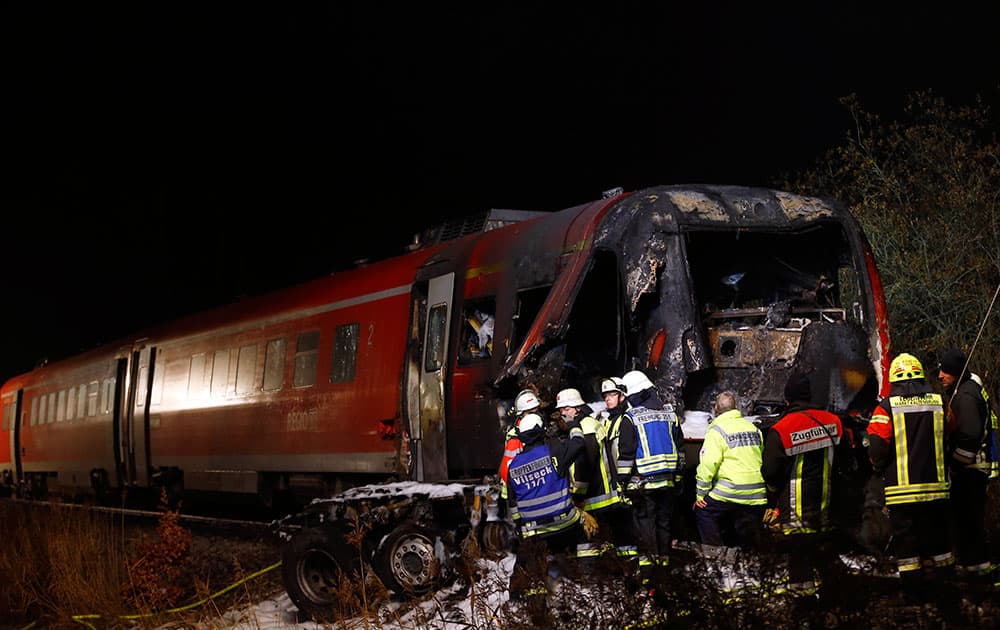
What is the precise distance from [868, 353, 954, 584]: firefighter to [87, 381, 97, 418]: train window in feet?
54.0

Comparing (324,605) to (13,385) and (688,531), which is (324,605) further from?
(13,385)

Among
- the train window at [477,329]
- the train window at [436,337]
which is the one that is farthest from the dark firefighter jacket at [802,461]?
the train window at [436,337]

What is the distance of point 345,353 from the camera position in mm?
10984

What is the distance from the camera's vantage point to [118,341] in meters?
18.9

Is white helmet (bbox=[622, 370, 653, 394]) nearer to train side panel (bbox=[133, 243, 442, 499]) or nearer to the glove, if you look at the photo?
the glove

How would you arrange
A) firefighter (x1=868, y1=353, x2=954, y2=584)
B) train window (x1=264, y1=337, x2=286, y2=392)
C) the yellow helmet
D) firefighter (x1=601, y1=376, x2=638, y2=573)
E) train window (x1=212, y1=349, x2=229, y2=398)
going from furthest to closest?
train window (x1=212, y1=349, x2=229, y2=398)
train window (x1=264, y1=337, x2=286, y2=392)
firefighter (x1=601, y1=376, x2=638, y2=573)
the yellow helmet
firefighter (x1=868, y1=353, x2=954, y2=584)

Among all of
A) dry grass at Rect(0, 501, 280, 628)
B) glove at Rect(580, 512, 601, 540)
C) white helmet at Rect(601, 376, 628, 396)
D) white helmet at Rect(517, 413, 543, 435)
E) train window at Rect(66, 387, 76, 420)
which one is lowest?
dry grass at Rect(0, 501, 280, 628)

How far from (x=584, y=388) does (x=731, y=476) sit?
97.7 inches

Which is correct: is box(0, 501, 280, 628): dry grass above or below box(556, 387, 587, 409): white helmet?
below

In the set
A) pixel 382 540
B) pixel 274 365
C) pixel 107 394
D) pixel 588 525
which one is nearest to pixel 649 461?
pixel 588 525

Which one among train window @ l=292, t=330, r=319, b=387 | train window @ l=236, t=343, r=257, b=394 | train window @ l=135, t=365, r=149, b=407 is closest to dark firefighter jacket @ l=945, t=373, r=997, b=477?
train window @ l=292, t=330, r=319, b=387

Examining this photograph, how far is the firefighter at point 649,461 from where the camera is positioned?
6.80m

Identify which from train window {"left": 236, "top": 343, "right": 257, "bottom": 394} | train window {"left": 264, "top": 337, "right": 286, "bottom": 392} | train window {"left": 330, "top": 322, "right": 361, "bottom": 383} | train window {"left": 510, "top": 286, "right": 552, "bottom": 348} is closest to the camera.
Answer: train window {"left": 510, "top": 286, "right": 552, "bottom": 348}

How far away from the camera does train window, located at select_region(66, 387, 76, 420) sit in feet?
67.5
